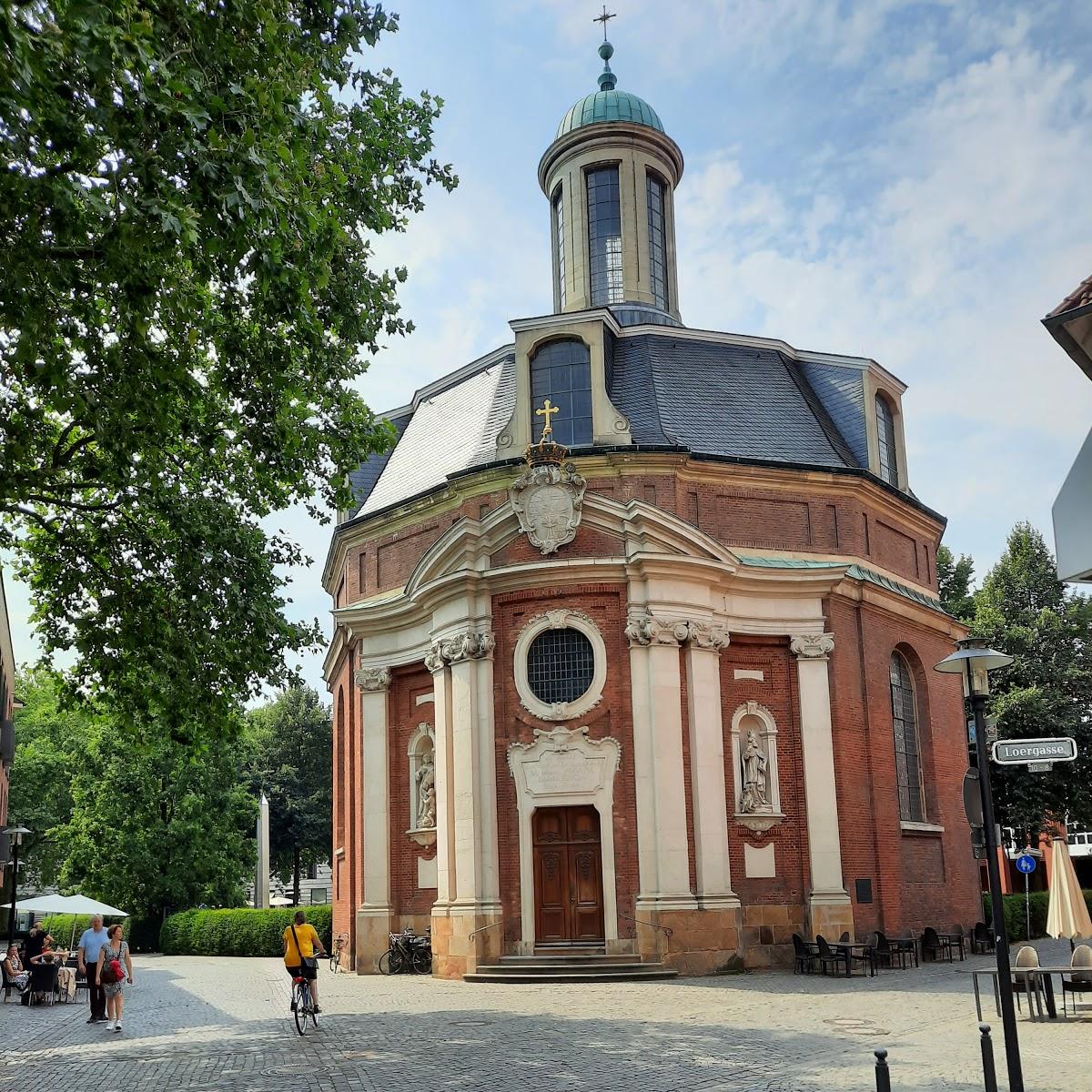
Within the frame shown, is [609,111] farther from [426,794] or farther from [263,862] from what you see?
[263,862]

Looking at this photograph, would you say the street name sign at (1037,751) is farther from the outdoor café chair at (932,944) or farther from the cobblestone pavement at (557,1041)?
the outdoor café chair at (932,944)

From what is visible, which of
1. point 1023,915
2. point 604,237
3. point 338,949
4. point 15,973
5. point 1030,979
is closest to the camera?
point 1030,979

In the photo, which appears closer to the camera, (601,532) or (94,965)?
(94,965)

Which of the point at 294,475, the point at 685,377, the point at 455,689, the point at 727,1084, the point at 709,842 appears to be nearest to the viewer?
the point at 727,1084

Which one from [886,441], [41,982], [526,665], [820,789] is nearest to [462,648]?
[526,665]

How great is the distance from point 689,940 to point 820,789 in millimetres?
4241

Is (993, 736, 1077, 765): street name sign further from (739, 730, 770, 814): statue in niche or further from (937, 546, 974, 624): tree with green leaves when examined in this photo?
(937, 546, 974, 624): tree with green leaves

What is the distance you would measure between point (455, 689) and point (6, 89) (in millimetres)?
17990

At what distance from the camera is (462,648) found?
25.3 meters

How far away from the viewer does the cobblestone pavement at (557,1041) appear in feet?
40.8

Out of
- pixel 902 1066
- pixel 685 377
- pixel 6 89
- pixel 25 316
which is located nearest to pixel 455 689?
pixel 685 377

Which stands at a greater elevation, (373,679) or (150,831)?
(373,679)

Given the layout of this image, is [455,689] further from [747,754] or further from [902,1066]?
[902,1066]

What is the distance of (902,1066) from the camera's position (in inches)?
500
